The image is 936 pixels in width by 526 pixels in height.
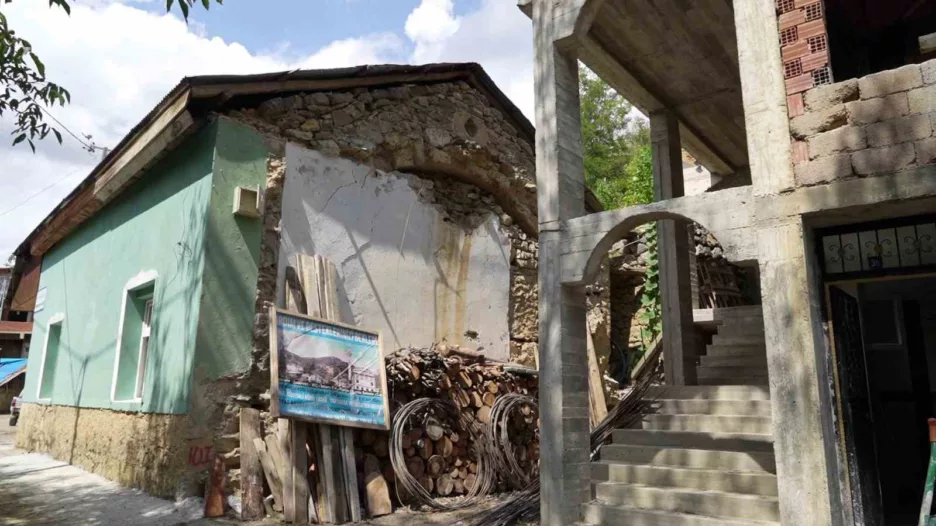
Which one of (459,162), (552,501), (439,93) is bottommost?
(552,501)

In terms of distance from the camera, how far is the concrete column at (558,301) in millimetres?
5406

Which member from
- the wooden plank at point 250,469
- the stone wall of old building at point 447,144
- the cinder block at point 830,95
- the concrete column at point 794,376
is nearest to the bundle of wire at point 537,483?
the wooden plank at point 250,469

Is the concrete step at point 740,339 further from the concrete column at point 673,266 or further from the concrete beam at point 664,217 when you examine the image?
the concrete beam at point 664,217

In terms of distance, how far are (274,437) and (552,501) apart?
9.82 feet

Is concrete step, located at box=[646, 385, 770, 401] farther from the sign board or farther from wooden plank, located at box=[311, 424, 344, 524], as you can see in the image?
wooden plank, located at box=[311, 424, 344, 524]

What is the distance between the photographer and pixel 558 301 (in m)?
5.59

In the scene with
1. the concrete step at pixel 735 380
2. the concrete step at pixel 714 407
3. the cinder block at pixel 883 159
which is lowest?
the concrete step at pixel 714 407

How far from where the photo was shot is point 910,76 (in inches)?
165

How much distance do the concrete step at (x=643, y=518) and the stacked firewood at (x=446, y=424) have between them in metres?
2.32

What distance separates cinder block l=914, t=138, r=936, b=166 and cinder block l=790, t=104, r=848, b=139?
482mm

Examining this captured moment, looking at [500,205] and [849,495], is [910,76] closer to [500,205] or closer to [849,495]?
[849,495]

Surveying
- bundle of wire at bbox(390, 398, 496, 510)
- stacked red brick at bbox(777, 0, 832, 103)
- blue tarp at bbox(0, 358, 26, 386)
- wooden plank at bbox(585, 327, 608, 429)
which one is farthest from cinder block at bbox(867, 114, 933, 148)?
blue tarp at bbox(0, 358, 26, 386)

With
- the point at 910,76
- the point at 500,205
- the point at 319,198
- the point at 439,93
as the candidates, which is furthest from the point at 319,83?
the point at 910,76

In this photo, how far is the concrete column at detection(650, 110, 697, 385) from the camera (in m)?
7.96
